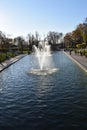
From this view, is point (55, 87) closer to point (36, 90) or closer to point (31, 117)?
point (36, 90)

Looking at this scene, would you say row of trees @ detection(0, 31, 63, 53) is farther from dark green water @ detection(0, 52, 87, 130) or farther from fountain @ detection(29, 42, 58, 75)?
dark green water @ detection(0, 52, 87, 130)

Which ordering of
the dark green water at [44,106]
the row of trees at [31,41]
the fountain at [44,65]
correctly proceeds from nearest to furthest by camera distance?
the dark green water at [44,106] → the fountain at [44,65] → the row of trees at [31,41]

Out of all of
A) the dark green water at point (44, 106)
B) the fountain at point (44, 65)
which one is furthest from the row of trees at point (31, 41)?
the dark green water at point (44, 106)

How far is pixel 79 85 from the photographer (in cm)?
1761

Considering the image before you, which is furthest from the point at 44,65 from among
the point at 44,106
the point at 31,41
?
the point at 31,41

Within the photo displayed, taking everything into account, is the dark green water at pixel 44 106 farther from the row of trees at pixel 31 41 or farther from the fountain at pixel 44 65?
the row of trees at pixel 31 41

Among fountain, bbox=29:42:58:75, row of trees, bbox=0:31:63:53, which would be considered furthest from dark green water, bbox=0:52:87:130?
row of trees, bbox=0:31:63:53

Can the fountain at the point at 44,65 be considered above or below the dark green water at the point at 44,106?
below

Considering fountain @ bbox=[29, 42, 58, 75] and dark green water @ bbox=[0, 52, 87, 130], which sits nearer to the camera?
dark green water @ bbox=[0, 52, 87, 130]

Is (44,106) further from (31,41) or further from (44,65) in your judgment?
(31,41)

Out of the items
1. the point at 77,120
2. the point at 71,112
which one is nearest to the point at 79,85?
→ the point at 71,112

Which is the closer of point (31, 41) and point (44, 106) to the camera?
point (44, 106)

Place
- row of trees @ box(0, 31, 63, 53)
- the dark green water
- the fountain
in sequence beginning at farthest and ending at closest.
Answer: row of trees @ box(0, 31, 63, 53) < the fountain < the dark green water

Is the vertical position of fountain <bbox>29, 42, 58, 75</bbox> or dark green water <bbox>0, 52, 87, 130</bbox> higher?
dark green water <bbox>0, 52, 87, 130</bbox>
